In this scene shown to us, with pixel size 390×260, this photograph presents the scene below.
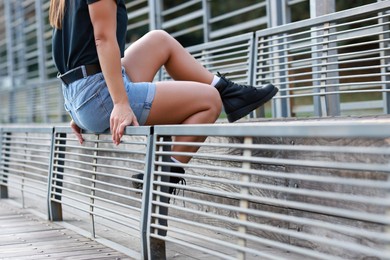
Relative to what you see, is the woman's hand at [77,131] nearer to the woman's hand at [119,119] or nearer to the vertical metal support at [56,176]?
the vertical metal support at [56,176]

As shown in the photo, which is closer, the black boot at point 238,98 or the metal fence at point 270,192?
the metal fence at point 270,192

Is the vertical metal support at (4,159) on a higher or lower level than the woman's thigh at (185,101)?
lower

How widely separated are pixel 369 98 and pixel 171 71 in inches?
111

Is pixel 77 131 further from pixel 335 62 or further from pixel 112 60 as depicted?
pixel 335 62

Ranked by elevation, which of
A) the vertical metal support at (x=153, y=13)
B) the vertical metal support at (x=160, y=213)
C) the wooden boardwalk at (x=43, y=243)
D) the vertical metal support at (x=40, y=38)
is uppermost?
the vertical metal support at (x=40, y=38)

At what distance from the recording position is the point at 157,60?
4266mm

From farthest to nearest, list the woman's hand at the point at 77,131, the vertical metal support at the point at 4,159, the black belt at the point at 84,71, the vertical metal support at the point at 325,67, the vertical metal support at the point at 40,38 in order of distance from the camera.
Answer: the vertical metal support at the point at 40,38 < the vertical metal support at the point at 4,159 < the vertical metal support at the point at 325,67 < the woman's hand at the point at 77,131 < the black belt at the point at 84,71

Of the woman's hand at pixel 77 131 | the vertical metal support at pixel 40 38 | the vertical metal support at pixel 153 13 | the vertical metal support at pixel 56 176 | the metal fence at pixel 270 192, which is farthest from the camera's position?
the vertical metal support at pixel 40 38

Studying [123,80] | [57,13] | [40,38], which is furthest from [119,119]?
[40,38]

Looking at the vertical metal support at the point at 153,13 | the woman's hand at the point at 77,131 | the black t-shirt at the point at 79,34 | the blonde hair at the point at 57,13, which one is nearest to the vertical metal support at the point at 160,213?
the black t-shirt at the point at 79,34

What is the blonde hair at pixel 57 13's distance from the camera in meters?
4.15

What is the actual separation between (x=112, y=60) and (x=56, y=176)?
194 cm

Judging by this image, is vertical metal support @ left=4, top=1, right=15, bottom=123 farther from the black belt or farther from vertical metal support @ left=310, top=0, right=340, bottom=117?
the black belt

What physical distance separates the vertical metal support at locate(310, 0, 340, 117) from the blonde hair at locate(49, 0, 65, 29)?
1.83 meters
